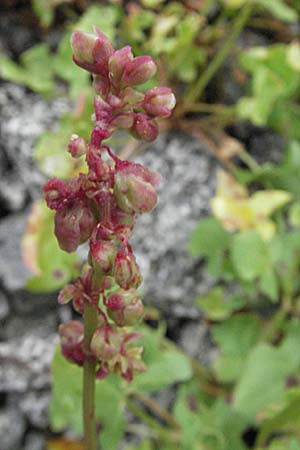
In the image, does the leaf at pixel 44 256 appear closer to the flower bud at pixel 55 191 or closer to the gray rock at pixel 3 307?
the gray rock at pixel 3 307

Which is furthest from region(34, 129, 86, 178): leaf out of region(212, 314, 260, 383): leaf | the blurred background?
region(212, 314, 260, 383): leaf

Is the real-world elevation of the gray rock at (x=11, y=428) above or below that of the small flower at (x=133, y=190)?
below

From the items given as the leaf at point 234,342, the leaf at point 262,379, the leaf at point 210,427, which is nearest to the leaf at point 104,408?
the leaf at point 210,427

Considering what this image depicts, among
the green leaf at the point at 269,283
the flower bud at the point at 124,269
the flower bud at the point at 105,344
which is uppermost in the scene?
the flower bud at the point at 124,269

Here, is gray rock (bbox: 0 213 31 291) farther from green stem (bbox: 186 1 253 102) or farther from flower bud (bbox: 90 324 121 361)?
flower bud (bbox: 90 324 121 361)

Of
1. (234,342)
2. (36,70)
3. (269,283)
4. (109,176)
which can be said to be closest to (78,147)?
(109,176)
